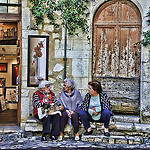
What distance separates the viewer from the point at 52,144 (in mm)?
5488

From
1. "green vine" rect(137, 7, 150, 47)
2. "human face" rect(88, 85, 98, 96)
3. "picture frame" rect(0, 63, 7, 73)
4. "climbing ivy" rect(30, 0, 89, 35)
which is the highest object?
"climbing ivy" rect(30, 0, 89, 35)

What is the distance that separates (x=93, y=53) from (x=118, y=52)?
0.60 metres

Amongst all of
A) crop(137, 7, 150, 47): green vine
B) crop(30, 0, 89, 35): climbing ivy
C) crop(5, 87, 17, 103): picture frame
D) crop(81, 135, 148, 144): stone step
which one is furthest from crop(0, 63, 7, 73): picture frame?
crop(137, 7, 150, 47): green vine

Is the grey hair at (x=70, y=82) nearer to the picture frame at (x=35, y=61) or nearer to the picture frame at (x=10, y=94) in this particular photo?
the picture frame at (x=35, y=61)

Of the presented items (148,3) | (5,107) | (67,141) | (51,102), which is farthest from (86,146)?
(5,107)

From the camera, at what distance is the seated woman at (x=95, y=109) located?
572cm

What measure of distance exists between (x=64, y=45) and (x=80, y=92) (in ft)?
3.89

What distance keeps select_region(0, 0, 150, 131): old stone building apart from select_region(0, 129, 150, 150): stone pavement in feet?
2.02

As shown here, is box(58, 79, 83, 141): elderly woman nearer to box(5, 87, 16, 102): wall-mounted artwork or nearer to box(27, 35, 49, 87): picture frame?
box(27, 35, 49, 87): picture frame

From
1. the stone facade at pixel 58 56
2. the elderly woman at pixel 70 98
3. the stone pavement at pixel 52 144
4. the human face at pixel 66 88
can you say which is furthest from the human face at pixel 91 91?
the stone pavement at pixel 52 144

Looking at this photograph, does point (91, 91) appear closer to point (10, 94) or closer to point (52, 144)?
point (52, 144)

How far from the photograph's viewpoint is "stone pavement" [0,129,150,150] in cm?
534

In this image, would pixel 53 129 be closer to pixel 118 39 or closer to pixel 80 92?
pixel 80 92

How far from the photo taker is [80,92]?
6562mm
